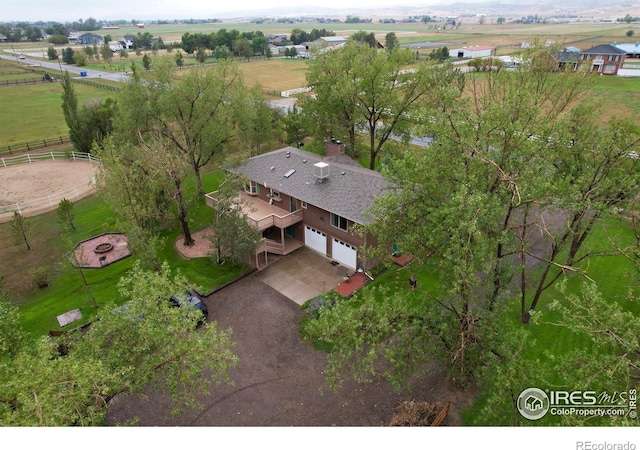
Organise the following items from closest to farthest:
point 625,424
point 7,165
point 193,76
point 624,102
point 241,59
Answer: point 625,424, point 193,76, point 7,165, point 624,102, point 241,59

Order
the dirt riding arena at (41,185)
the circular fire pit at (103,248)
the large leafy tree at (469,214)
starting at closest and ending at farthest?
the large leafy tree at (469,214) → the circular fire pit at (103,248) → the dirt riding arena at (41,185)

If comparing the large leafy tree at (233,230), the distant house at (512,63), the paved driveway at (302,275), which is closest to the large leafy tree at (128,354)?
the large leafy tree at (233,230)

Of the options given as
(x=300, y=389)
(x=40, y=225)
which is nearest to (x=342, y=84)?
(x=300, y=389)

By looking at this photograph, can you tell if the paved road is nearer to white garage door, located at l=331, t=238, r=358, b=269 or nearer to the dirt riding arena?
the dirt riding arena

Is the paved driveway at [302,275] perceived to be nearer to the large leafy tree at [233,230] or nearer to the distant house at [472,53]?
the large leafy tree at [233,230]

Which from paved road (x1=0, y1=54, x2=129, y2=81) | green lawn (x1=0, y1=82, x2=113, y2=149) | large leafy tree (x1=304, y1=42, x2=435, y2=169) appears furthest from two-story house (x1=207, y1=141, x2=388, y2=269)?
paved road (x1=0, y1=54, x2=129, y2=81)

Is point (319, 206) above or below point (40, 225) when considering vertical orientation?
above

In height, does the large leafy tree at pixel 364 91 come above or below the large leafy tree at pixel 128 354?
above
